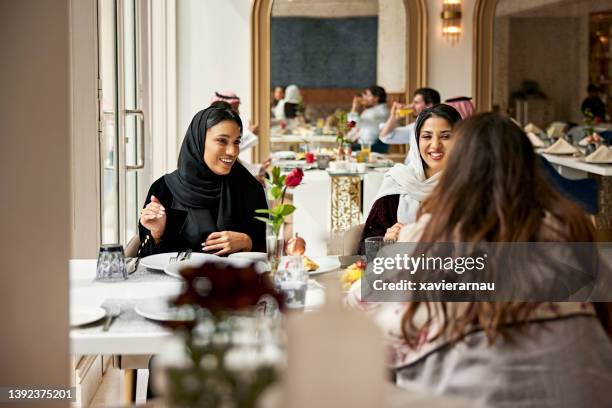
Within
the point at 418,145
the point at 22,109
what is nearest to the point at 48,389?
the point at 22,109

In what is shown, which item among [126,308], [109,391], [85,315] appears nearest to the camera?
[85,315]

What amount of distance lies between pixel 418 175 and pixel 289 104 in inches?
208

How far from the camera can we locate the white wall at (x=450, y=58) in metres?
8.82

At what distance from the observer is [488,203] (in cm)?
168

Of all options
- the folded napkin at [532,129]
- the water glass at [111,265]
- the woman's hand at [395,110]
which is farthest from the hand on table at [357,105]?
the water glass at [111,265]

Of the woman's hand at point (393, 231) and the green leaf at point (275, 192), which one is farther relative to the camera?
the woman's hand at point (393, 231)

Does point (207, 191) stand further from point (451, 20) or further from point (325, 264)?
point (451, 20)

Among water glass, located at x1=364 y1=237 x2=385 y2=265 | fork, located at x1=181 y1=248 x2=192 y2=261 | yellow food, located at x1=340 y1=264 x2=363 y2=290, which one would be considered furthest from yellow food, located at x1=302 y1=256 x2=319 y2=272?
fork, located at x1=181 y1=248 x2=192 y2=261

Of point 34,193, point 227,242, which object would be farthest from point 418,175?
point 34,193

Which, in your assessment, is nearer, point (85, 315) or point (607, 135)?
point (85, 315)

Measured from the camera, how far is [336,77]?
888cm

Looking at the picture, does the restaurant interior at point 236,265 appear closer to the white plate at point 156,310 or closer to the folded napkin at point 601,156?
the white plate at point 156,310

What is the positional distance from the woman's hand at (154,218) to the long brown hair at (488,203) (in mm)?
1685

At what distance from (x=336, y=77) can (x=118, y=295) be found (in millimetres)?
6679
